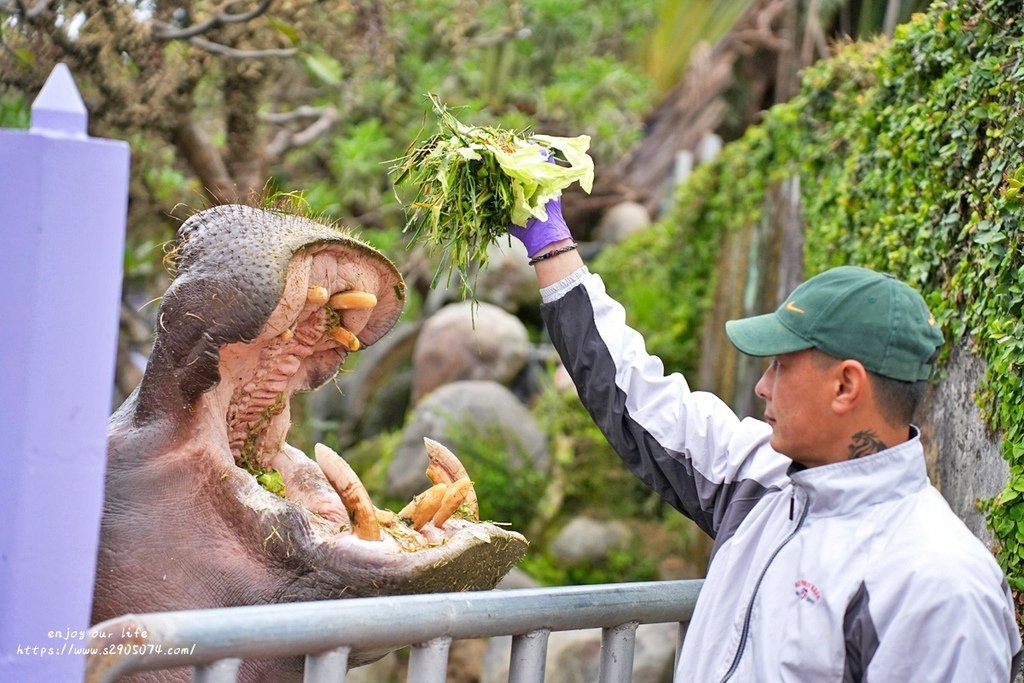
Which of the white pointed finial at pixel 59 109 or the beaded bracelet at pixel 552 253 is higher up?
the white pointed finial at pixel 59 109

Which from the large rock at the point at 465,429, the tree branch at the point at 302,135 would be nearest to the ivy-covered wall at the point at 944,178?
the large rock at the point at 465,429

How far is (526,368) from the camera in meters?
10.9

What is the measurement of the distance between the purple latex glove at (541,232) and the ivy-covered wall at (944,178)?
996 mm

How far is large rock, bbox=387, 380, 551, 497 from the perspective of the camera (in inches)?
342

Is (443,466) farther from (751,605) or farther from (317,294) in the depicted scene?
(751,605)

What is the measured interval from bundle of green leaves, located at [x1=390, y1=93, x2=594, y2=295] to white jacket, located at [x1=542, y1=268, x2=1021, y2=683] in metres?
0.18

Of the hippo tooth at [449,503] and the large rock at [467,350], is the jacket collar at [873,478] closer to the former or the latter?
the hippo tooth at [449,503]

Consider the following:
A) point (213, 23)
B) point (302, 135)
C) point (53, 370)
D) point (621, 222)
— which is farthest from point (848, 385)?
point (621, 222)

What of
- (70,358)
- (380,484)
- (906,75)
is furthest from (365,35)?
(70,358)

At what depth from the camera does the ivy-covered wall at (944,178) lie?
234cm

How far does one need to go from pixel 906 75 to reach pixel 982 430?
5.21 ft

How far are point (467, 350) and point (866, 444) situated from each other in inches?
341

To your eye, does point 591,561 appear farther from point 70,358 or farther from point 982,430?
point 70,358

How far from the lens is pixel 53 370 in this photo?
4.29 feet
